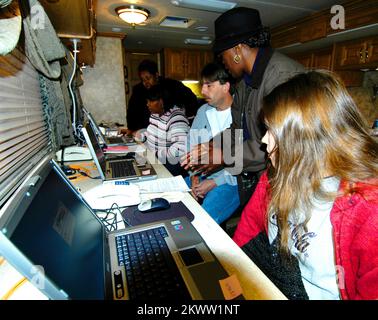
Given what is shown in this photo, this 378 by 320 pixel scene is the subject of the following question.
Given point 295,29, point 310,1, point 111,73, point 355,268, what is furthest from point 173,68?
point 355,268

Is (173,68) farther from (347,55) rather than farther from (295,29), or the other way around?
(347,55)

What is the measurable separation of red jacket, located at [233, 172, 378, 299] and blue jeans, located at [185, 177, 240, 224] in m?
0.90

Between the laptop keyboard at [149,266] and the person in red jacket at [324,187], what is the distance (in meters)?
0.42

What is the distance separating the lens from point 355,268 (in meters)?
0.64

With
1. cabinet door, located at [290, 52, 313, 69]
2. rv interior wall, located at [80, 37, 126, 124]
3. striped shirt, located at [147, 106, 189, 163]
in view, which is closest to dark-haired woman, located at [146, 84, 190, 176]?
striped shirt, located at [147, 106, 189, 163]

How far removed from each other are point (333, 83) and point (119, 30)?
3889mm

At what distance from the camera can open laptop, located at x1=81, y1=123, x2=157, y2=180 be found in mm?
1211

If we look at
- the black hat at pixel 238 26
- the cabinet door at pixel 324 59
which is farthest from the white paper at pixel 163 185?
the cabinet door at pixel 324 59

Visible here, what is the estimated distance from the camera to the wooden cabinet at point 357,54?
2808 mm

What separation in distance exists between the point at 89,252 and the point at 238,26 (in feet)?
4.16

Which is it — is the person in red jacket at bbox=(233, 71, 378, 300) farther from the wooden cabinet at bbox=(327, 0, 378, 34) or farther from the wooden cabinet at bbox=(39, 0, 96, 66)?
the wooden cabinet at bbox=(327, 0, 378, 34)

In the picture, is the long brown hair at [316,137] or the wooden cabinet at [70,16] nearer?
the long brown hair at [316,137]

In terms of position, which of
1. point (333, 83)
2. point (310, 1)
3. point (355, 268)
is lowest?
point (355, 268)

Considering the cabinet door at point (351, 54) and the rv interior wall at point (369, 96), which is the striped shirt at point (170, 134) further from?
the rv interior wall at point (369, 96)
